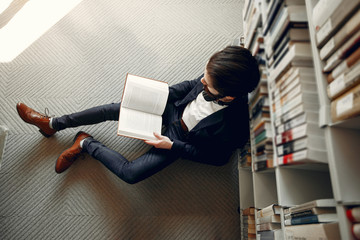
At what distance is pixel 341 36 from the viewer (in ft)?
1.90

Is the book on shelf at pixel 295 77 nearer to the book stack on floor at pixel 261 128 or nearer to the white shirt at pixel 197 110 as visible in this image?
the book stack on floor at pixel 261 128

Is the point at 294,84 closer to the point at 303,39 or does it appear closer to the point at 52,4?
the point at 303,39

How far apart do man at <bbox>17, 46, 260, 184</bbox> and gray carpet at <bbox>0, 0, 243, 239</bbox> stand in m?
0.13

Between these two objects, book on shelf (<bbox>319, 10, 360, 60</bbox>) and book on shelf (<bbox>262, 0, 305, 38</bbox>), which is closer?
book on shelf (<bbox>319, 10, 360, 60</bbox>)

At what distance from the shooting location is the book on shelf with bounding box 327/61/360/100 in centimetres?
53

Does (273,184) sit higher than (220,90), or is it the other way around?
(220,90)

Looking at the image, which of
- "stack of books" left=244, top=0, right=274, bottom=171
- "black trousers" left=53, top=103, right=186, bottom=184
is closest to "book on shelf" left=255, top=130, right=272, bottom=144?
"stack of books" left=244, top=0, right=274, bottom=171

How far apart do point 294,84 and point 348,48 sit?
17cm

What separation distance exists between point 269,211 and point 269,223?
0.04 meters

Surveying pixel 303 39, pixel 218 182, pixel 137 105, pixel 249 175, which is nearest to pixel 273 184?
pixel 249 175

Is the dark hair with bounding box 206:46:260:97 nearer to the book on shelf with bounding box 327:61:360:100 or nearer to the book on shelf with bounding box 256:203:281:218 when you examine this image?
the book on shelf with bounding box 327:61:360:100

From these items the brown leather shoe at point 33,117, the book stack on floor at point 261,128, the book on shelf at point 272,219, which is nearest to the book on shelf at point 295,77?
the book stack on floor at point 261,128

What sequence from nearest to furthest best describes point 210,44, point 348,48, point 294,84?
point 348,48 < point 294,84 < point 210,44

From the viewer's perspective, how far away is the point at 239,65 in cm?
85
